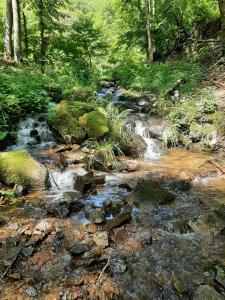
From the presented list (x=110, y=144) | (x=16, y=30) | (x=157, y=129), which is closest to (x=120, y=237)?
(x=110, y=144)

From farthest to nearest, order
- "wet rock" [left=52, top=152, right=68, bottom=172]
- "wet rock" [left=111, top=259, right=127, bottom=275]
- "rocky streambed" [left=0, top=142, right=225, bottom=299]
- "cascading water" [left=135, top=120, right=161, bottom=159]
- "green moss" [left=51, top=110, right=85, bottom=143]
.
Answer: "cascading water" [left=135, top=120, right=161, bottom=159] < "green moss" [left=51, top=110, right=85, bottom=143] < "wet rock" [left=52, top=152, right=68, bottom=172] < "wet rock" [left=111, top=259, right=127, bottom=275] < "rocky streambed" [left=0, top=142, right=225, bottom=299]

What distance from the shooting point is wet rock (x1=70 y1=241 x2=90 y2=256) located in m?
3.65

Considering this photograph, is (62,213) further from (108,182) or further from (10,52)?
(10,52)

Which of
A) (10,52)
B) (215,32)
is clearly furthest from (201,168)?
(215,32)

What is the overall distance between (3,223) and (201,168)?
4461 millimetres

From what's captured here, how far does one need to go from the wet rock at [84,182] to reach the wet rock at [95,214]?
0.87 meters

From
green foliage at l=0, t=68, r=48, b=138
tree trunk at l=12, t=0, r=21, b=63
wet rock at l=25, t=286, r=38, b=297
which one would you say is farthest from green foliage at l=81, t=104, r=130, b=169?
tree trunk at l=12, t=0, r=21, b=63

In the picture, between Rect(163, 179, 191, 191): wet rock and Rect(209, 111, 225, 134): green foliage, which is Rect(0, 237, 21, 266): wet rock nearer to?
Rect(163, 179, 191, 191): wet rock

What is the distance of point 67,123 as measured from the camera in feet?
27.1

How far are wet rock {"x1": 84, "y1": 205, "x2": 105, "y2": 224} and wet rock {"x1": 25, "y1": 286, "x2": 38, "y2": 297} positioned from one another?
1435 mm

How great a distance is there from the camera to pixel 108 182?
611 centimetres

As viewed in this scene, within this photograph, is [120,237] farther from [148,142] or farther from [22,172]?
[148,142]

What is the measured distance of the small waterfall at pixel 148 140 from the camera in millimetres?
8497

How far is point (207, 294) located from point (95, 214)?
6.45ft
